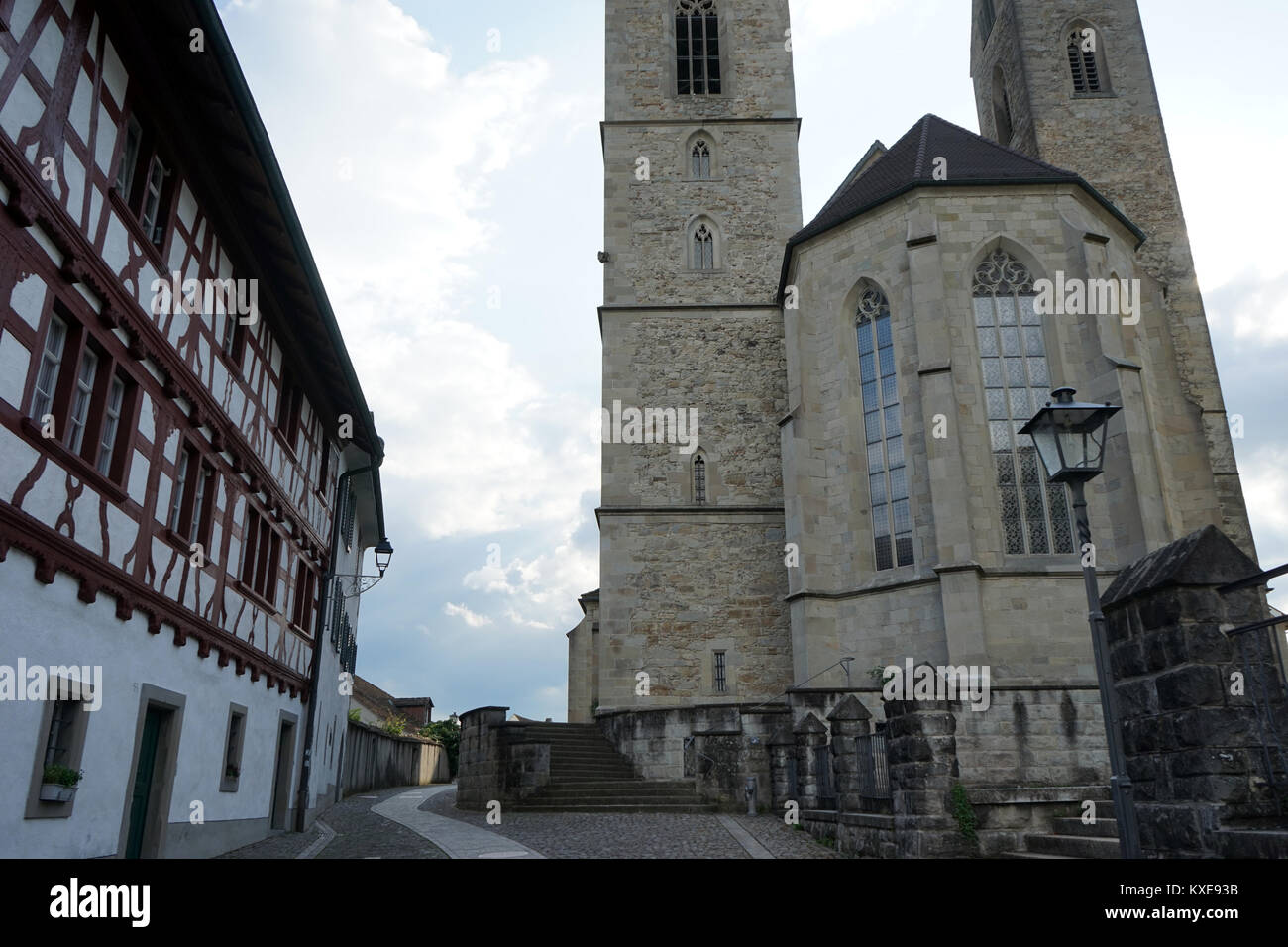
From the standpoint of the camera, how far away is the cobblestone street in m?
10.6

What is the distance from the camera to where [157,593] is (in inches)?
352

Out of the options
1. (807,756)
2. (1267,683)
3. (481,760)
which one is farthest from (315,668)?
(1267,683)

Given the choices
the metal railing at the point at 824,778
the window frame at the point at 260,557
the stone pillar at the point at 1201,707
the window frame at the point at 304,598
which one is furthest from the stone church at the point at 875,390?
the window frame at the point at 260,557

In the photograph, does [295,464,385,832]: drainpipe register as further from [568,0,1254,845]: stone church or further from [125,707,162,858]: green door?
[568,0,1254,845]: stone church

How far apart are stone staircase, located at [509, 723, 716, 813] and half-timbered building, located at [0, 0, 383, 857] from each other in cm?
462

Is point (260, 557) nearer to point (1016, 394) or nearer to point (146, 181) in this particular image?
point (146, 181)

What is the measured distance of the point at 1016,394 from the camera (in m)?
18.8

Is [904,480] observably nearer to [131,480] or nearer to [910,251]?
[910,251]

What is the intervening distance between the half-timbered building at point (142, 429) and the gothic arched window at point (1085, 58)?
2460cm

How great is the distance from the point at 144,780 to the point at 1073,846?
8.75m

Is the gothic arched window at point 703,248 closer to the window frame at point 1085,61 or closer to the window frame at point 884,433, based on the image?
the window frame at point 884,433

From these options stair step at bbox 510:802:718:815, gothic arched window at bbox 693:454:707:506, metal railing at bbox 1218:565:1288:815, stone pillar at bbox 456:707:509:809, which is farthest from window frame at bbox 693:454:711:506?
metal railing at bbox 1218:565:1288:815

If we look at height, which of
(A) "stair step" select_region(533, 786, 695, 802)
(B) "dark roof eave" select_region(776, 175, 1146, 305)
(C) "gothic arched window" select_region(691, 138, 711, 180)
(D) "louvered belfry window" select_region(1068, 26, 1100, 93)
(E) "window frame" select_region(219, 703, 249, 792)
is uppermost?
(D) "louvered belfry window" select_region(1068, 26, 1100, 93)
